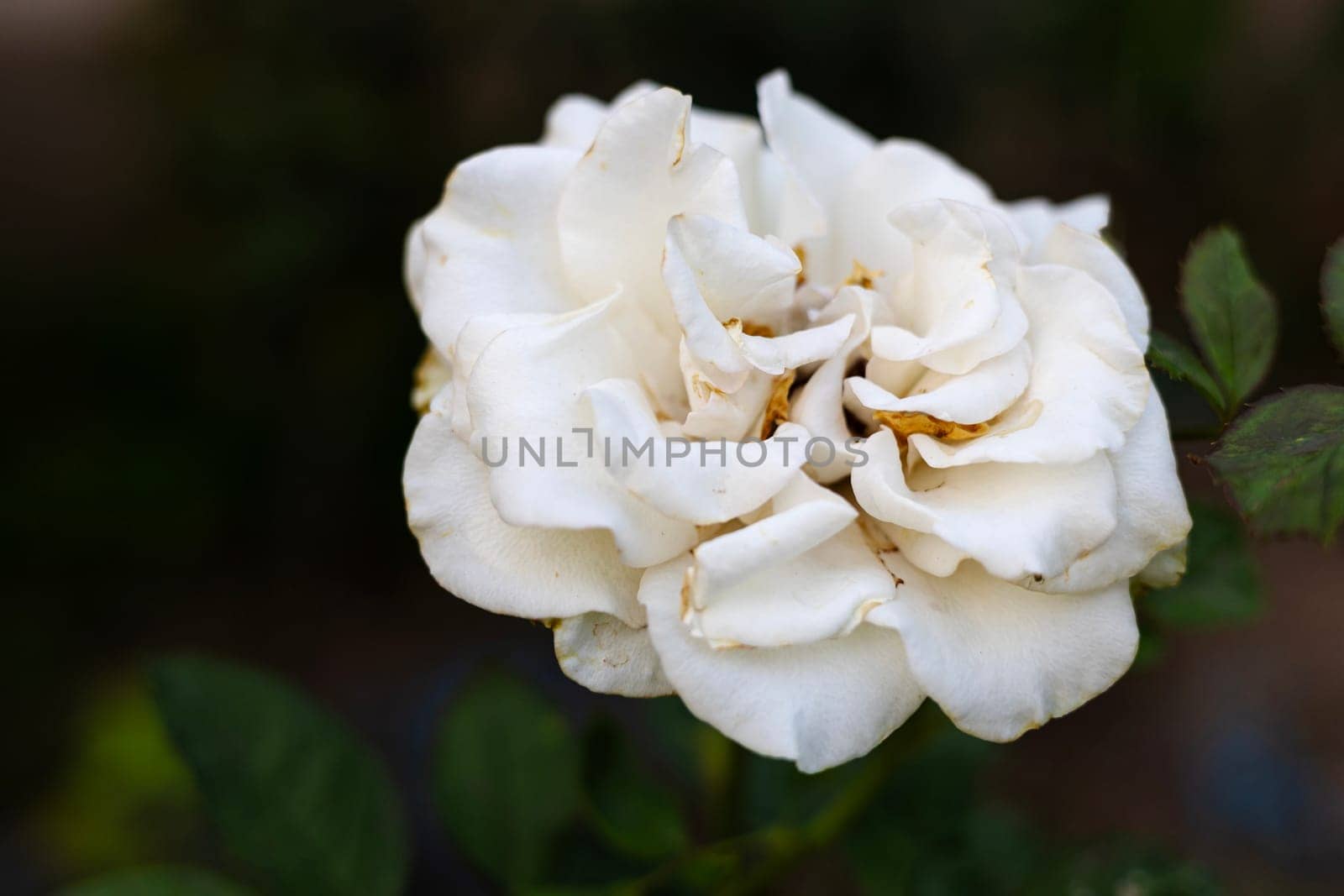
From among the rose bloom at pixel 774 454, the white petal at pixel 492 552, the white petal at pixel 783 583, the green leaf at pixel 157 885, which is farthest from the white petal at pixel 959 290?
the green leaf at pixel 157 885

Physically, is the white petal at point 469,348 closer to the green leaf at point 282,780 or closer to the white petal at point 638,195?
the white petal at point 638,195

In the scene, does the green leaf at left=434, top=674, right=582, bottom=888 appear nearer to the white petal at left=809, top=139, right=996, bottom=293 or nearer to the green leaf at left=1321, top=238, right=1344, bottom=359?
the white petal at left=809, top=139, right=996, bottom=293

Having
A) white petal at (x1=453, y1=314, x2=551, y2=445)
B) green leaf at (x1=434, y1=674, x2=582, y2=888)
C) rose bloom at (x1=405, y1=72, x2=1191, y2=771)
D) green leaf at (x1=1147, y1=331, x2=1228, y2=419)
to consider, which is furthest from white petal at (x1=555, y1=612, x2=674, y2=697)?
green leaf at (x1=434, y1=674, x2=582, y2=888)

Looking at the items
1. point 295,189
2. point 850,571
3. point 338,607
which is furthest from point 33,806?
point 850,571

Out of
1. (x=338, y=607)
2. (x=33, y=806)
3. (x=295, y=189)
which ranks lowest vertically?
(x=33, y=806)

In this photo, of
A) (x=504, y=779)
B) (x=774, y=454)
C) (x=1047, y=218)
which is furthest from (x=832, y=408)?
(x=504, y=779)

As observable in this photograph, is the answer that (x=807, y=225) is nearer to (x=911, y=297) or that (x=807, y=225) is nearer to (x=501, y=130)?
(x=911, y=297)
